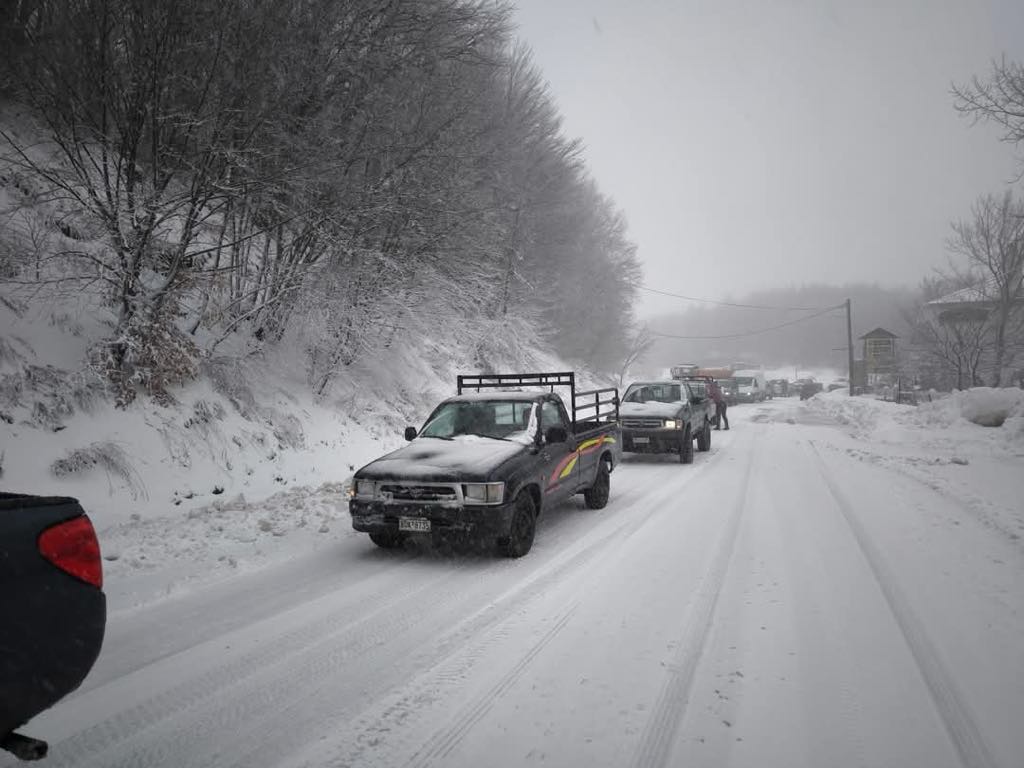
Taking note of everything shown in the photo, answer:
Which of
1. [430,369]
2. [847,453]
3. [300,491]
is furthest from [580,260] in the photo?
[300,491]

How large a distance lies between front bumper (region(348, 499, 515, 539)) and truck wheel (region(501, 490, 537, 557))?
159mm

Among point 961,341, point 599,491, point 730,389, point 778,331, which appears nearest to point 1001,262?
point 961,341

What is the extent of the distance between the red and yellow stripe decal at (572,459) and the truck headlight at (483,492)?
137 centimetres

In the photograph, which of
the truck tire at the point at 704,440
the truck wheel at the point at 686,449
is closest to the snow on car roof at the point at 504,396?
the truck wheel at the point at 686,449

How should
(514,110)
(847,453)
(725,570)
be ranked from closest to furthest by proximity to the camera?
(725,570), (847,453), (514,110)

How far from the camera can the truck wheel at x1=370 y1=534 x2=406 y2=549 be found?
245 inches

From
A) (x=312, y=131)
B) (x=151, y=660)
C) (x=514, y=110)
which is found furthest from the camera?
(x=514, y=110)

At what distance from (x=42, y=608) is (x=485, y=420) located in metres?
5.28

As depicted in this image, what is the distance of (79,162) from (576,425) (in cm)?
737

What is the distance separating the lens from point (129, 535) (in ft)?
20.2

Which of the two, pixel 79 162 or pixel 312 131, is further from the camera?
pixel 312 131

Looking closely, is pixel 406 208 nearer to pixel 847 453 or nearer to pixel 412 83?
pixel 412 83

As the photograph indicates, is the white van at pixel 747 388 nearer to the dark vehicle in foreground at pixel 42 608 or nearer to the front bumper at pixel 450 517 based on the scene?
the front bumper at pixel 450 517

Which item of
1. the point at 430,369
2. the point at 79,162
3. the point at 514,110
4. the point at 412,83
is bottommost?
the point at 430,369
